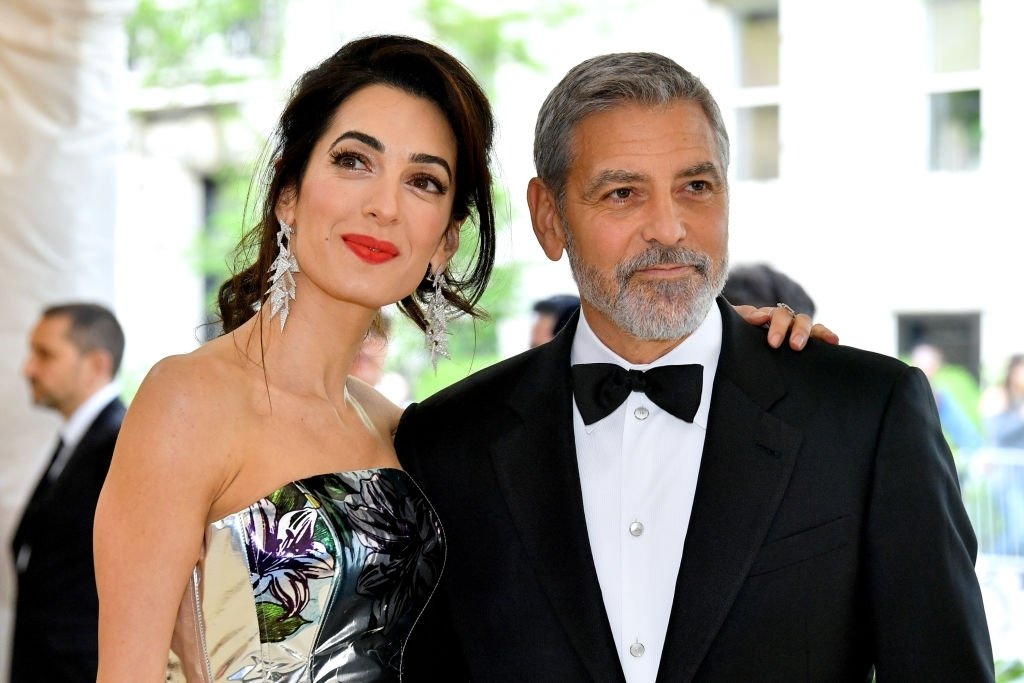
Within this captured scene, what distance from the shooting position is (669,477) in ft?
6.75

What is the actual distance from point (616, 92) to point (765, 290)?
1.60 m

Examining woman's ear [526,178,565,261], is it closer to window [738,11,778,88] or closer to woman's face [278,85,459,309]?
woman's face [278,85,459,309]

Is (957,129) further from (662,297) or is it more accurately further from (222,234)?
(662,297)

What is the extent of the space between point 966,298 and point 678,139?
5.62m

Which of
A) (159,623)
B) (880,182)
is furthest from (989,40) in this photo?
(159,623)

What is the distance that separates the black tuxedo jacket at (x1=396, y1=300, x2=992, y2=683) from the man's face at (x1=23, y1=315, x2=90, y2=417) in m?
2.80

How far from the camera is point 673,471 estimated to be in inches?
81.1

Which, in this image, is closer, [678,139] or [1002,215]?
[678,139]

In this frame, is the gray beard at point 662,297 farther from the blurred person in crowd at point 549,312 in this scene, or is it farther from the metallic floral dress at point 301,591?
the blurred person in crowd at point 549,312

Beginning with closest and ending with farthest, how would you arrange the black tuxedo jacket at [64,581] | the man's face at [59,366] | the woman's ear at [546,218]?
1. the woman's ear at [546,218]
2. the black tuxedo jacket at [64,581]
3. the man's face at [59,366]

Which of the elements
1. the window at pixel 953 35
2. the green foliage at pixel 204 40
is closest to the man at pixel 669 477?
the window at pixel 953 35

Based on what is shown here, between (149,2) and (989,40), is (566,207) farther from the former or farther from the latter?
(149,2)

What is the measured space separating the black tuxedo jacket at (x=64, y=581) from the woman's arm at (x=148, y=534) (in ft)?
6.85

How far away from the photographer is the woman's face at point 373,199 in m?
2.15
